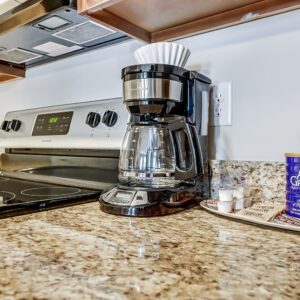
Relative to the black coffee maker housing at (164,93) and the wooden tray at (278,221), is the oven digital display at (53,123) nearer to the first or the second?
the black coffee maker housing at (164,93)

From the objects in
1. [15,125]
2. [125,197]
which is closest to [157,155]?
[125,197]

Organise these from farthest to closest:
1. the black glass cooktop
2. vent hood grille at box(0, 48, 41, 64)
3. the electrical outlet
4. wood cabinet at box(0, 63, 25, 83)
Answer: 1. wood cabinet at box(0, 63, 25, 83)
2. vent hood grille at box(0, 48, 41, 64)
3. the electrical outlet
4. the black glass cooktop

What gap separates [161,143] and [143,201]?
0.58 ft

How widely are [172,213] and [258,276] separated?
349 millimetres

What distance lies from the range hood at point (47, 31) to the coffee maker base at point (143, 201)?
0.55 meters

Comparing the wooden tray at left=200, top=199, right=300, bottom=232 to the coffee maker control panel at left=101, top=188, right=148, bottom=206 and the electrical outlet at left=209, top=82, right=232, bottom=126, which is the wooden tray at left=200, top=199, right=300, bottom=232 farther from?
the electrical outlet at left=209, top=82, right=232, bottom=126

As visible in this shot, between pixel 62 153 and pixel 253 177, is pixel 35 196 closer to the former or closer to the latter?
pixel 62 153

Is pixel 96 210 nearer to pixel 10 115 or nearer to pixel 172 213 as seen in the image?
pixel 172 213

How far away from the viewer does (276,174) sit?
2.70ft

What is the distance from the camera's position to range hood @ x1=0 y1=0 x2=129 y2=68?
3.13 ft

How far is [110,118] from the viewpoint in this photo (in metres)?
1.05

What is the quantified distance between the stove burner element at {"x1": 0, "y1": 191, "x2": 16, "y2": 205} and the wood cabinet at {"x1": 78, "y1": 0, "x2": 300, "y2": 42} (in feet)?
1.73

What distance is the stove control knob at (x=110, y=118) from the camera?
1.05 m

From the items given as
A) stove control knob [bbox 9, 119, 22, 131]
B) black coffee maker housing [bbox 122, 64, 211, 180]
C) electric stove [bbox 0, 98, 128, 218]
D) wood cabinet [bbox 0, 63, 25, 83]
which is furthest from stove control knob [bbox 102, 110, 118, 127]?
wood cabinet [bbox 0, 63, 25, 83]
